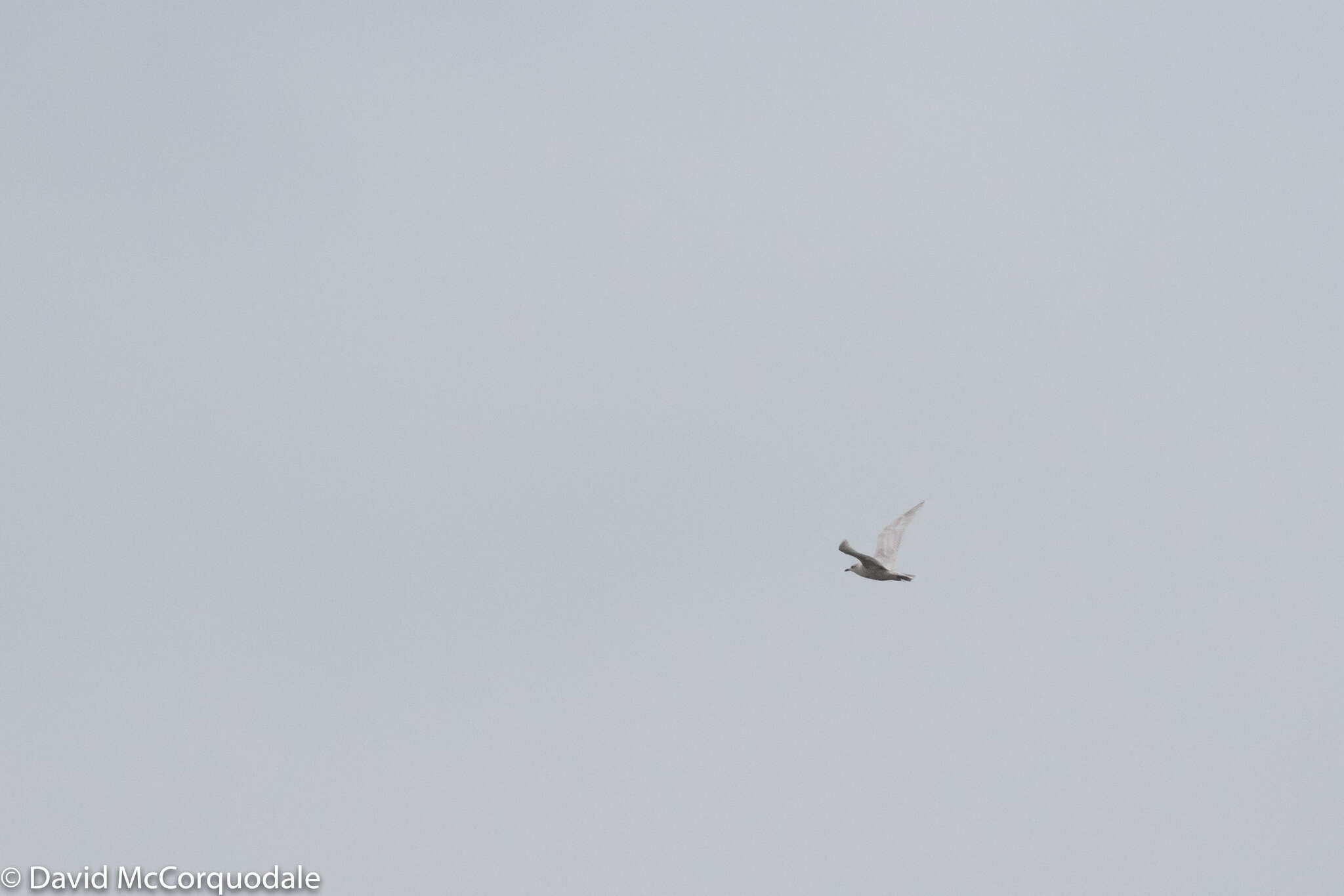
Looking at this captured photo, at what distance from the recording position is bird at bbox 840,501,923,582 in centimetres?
12538

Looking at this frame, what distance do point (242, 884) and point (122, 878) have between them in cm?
1722

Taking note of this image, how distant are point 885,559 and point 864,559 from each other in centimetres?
228

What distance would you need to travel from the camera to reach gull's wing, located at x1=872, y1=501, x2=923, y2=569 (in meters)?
126

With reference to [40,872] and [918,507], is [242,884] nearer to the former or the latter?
[40,872]

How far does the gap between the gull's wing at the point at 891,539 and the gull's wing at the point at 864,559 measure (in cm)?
35

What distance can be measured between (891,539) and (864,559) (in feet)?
11.8

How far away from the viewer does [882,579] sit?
418 feet

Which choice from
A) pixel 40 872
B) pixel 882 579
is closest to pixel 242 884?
pixel 40 872

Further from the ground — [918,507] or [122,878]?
[918,507]

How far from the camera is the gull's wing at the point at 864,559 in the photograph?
393 ft

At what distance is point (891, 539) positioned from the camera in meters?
127

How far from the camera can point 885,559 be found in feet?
413

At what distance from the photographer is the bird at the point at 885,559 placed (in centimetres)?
12538

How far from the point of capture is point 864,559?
12412 cm
